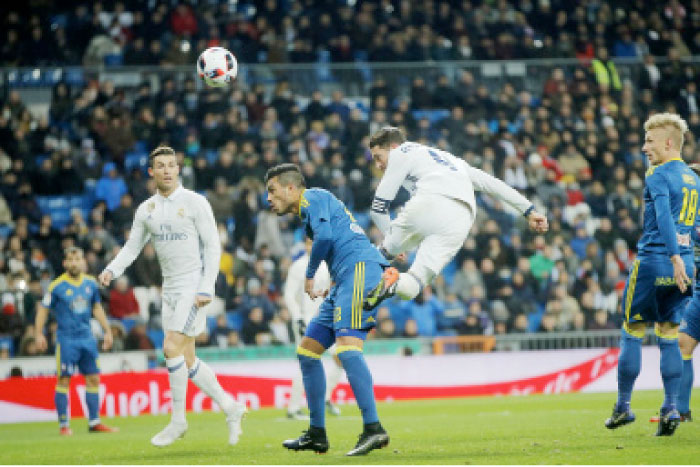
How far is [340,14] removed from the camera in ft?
82.8

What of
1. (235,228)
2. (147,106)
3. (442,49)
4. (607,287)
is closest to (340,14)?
(442,49)

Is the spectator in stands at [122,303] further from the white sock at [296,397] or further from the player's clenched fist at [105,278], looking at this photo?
the player's clenched fist at [105,278]

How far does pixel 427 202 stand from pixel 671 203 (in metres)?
2.06

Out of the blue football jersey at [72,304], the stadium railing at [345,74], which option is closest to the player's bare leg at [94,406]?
the blue football jersey at [72,304]

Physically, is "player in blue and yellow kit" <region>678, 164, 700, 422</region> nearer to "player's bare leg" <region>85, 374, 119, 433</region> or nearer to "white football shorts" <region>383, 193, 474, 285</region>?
"white football shorts" <region>383, 193, 474, 285</region>

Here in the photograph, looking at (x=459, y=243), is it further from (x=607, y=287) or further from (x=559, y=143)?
(x=559, y=143)

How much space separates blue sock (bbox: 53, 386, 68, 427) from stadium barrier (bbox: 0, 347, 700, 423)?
2.82 metres

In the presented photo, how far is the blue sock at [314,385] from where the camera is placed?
8273 millimetres

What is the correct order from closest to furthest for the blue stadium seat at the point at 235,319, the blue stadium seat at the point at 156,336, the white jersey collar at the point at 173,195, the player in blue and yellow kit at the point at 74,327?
1. the white jersey collar at the point at 173,195
2. the player in blue and yellow kit at the point at 74,327
3. the blue stadium seat at the point at 156,336
4. the blue stadium seat at the point at 235,319

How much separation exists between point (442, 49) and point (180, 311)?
1622 cm

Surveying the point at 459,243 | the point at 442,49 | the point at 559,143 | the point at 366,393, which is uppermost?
the point at 442,49

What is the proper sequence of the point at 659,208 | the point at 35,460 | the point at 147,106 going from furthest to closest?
the point at 147,106 → the point at 35,460 → the point at 659,208

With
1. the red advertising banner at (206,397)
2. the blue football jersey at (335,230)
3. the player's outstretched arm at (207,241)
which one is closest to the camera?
the blue football jersey at (335,230)

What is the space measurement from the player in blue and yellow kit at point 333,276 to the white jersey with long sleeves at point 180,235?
1.77 metres
